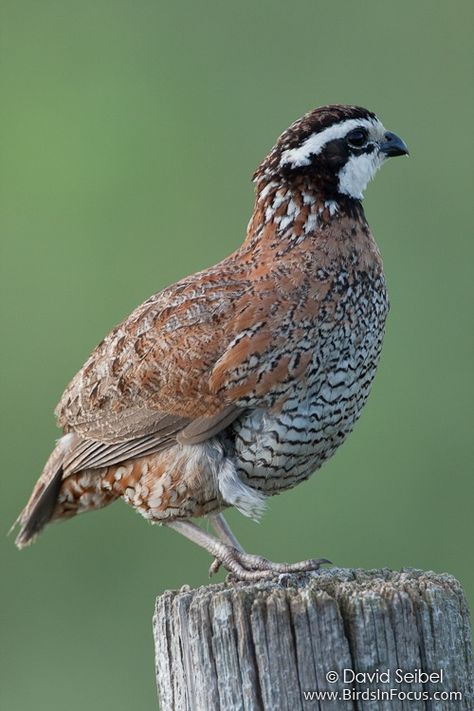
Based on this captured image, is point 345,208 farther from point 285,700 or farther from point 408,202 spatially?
point 408,202

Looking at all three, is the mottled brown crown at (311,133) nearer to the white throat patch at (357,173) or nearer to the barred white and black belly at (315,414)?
the white throat patch at (357,173)

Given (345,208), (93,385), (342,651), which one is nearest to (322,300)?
(345,208)

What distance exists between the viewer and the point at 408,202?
10711mm

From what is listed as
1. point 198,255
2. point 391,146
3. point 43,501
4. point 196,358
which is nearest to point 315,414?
point 196,358

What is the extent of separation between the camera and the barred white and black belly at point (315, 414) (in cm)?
555

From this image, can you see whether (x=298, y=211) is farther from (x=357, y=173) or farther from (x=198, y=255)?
(x=198, y=255)

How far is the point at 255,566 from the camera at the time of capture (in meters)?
5.55

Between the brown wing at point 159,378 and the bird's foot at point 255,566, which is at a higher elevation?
the brown wing at point 159,378

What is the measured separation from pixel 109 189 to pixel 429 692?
8725mm

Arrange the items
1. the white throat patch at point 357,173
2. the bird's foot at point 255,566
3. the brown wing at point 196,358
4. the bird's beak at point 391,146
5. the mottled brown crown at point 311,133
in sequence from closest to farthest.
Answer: the bird's foot at point 255,566 → the brown wing at point 196,358 → the mottled brown crown at point 311,133 → the white throat patch at point 357,173 → the bird's beak at point 391,146

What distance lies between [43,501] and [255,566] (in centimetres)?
121

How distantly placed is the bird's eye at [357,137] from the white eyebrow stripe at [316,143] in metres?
0.02

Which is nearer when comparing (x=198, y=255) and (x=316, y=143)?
(x=316, y=143)

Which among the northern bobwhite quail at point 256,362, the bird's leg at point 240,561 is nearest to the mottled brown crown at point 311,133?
the northern bobwhite quail at point 256,362
